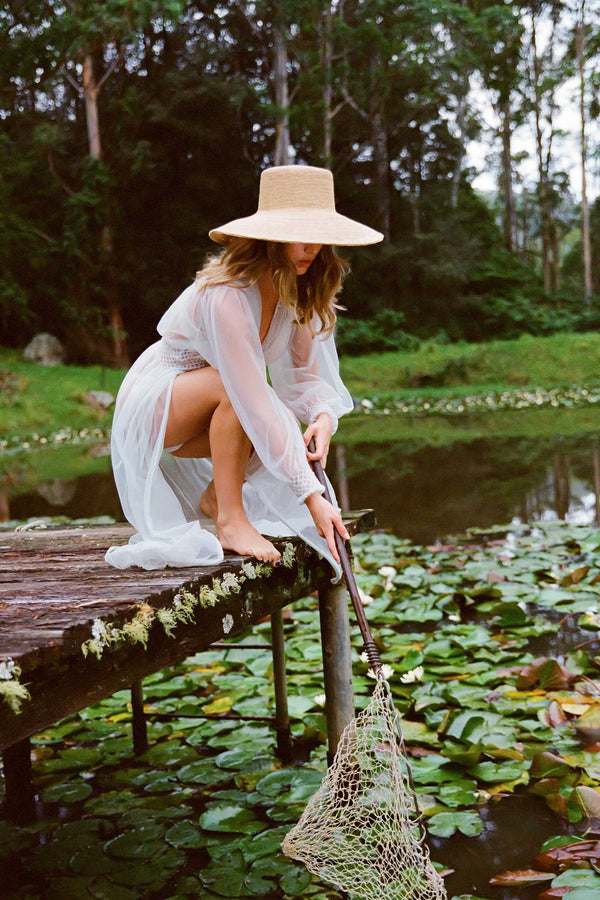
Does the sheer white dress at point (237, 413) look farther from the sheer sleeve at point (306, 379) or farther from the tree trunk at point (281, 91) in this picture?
the tree trunk at point (281, 91)

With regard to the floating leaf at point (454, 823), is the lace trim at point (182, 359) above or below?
above

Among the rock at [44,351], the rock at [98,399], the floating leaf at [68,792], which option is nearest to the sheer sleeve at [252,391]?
the floating leaf at [68,792]

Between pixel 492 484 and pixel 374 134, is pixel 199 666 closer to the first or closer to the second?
pixel 492 484

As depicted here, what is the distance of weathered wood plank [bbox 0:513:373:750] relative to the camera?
114 cm

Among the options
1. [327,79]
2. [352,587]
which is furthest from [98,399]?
[352,587]

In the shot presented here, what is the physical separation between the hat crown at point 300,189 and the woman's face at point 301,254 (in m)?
0.09

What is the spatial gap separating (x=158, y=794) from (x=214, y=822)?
0.82 ft

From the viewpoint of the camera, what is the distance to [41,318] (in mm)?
17953

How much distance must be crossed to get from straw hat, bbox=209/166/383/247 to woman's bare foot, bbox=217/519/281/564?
630mm

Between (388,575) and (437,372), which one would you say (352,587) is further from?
(437,372)

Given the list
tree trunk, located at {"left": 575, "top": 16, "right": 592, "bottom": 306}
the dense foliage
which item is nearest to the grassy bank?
tree trunk, located at {"left": 575, "top": 16, "right": 592, "bottom": 306}

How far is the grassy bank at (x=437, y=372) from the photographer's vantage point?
13320mm

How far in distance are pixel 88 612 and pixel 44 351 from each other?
16035mm

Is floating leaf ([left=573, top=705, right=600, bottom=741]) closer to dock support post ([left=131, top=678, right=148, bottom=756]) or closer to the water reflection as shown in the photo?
dock support post ([left=131, top=678, right=148, bottom=756])
